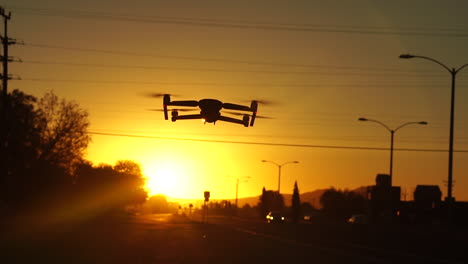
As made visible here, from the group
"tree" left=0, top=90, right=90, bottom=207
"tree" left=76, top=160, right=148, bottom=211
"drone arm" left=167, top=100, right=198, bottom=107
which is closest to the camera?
"drone arm" left=167, top=100, right=198, bottom=107

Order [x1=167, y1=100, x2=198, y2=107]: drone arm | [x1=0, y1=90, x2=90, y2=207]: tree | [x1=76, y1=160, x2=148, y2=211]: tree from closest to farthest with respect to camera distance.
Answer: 1. [x1=167, y1=100, x2=198, y2=107]: drone arm
2. [x1=0, y1=90, x2=90, y2=207]: tree
3. [x1=76, y1=160, x2=148, y2=211]: tree

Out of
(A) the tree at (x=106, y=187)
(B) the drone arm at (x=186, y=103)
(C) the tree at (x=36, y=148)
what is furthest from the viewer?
(A) the tree at (x=106, y=187)

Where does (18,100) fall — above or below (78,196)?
above

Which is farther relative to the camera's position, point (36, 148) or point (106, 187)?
point (106, 187)

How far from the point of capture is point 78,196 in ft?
413

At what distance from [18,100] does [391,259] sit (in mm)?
65335

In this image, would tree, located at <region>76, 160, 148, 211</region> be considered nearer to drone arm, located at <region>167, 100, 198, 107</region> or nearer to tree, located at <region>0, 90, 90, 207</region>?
tree, located at <region>0, 90, 90, 207</region>

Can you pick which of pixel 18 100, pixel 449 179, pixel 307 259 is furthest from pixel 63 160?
pixel 307 259

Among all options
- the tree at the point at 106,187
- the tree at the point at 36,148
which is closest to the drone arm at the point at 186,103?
the tree at the point at 36,148

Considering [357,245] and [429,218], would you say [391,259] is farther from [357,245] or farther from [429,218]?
[429,218]

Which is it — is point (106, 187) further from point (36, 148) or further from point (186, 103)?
point (186, 103)

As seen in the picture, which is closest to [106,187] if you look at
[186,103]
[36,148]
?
[36,148]

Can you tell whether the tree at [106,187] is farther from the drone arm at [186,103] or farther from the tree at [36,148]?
the drone arm at [186,103]

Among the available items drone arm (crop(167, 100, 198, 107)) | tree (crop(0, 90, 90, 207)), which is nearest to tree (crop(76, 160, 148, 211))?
tree (crop(0, 90, 90, 207))
